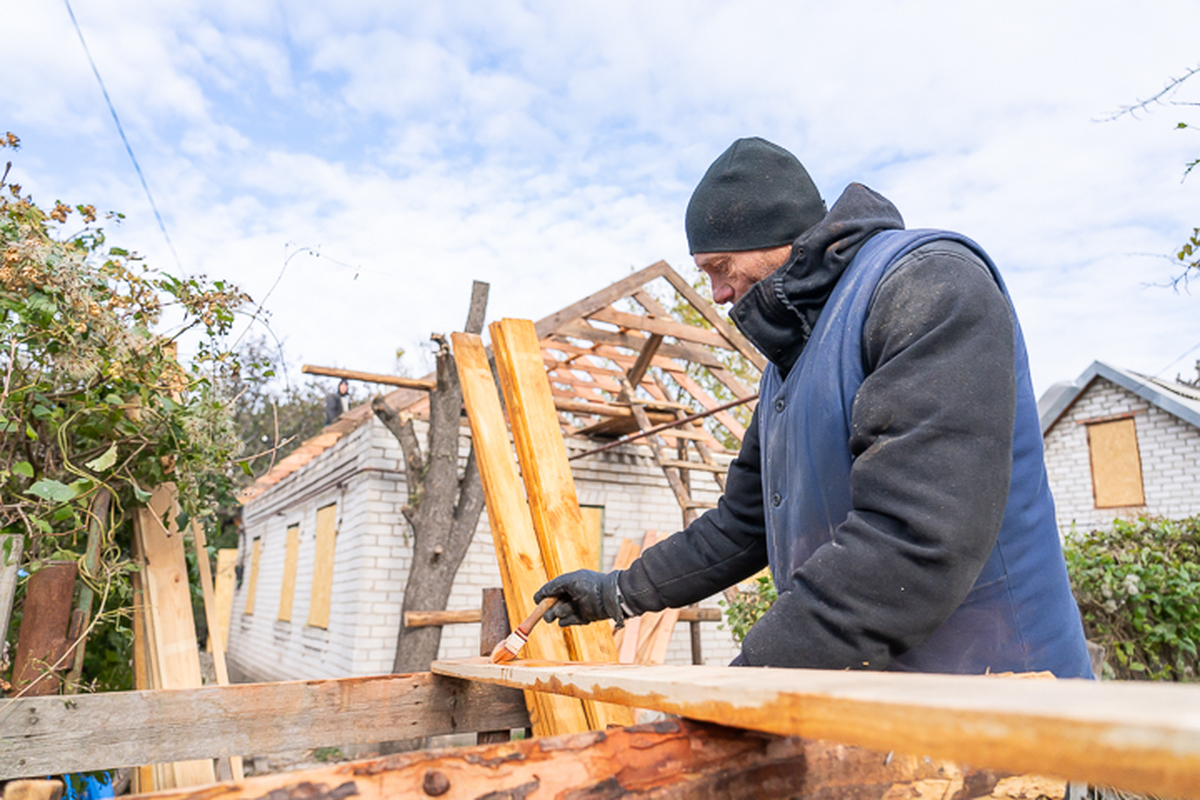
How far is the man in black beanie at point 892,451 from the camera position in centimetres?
108

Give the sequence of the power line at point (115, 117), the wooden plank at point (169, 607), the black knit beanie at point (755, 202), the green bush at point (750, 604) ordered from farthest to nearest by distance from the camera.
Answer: the power line at point (115, 117) → the green bush at point (750, 604) → the wooden plank at point (169, 607) → the black knit beanie at point (755, 202)

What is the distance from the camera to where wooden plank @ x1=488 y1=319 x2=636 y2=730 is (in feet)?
7.52

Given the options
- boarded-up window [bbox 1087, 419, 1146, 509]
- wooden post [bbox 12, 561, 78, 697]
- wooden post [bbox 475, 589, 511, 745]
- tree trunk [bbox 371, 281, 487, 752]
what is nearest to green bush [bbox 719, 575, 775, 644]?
tree trunk [bbox 371, 281, 487, 752]

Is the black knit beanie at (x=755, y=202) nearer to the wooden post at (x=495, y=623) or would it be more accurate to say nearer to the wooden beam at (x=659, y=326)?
the wooden post at (x=495, y=623)

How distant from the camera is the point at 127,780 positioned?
3725mm

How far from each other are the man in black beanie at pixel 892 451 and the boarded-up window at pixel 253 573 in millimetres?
16556

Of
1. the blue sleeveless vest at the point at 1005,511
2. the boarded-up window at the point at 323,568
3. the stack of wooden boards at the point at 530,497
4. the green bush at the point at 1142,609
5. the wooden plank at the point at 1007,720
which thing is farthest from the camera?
the boarded-up window at the point at 323,568

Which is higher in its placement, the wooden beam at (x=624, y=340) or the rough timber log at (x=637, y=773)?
the wooden beam at (x=624, y=340)

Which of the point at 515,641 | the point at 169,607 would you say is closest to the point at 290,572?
the point at 169,607

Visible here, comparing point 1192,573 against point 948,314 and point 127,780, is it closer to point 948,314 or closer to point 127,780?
point 948,314

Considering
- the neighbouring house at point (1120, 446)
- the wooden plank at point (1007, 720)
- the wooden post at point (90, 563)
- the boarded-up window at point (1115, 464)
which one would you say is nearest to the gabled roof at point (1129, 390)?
the neighbouring house at point (1120, 446)

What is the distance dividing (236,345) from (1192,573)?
7143 mm

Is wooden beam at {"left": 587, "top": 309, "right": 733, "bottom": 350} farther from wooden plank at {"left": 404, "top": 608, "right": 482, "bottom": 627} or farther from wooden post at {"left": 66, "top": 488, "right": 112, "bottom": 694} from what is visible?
wooden post at {"left": 66, "top": 488, "right": 112, "bottom": 694}

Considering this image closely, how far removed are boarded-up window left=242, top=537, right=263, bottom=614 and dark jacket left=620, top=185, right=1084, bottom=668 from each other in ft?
55.2
